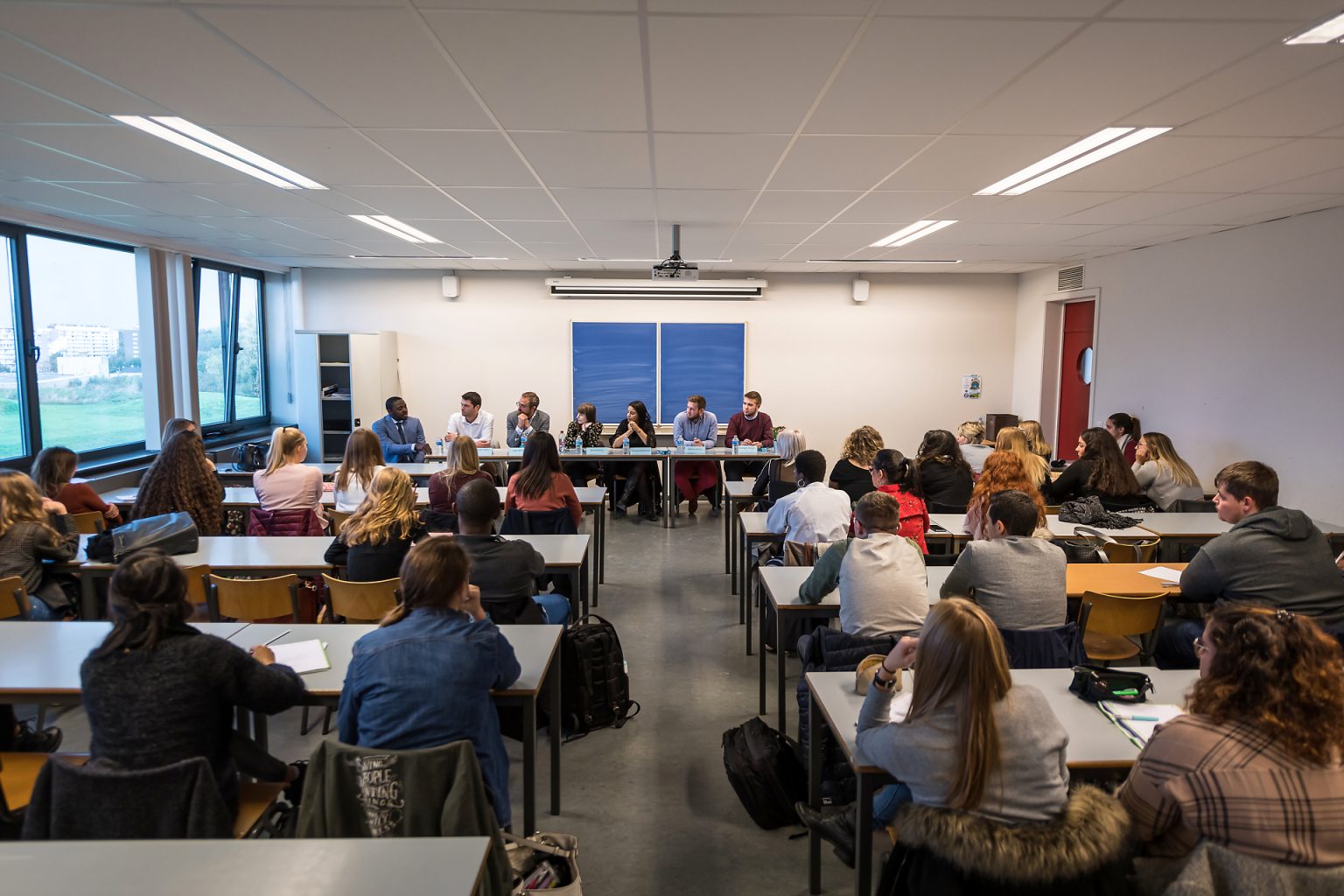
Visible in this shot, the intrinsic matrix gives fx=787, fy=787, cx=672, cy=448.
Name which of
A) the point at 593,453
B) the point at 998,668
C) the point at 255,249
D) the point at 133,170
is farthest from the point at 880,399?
the point at 998,668

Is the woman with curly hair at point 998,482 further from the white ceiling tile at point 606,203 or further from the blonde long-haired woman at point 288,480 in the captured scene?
the blonde long-haired woman at point 288,480

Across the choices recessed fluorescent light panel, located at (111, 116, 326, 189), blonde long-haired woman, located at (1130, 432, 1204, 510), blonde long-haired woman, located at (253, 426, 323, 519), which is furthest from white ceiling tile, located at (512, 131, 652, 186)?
blonde long-haired woman, located at (1130, 432, 1204, 510)

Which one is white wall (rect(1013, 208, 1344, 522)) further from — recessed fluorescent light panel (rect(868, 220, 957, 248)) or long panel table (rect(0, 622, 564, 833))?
long panel table (rect(0, 622, 564, 833))

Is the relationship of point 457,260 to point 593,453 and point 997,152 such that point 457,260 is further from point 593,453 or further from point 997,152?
point 997,152

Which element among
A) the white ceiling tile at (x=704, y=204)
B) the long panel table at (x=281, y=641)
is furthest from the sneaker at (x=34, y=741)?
the white ceiling tile at (x=704, y=204)

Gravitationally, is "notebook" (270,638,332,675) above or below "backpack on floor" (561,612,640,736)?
above

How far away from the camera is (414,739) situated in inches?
80.1

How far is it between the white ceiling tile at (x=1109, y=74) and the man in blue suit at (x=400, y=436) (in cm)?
631

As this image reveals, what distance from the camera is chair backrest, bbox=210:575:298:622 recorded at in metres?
3.40

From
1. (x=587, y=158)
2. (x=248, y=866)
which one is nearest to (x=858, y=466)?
(x=587, y=158)

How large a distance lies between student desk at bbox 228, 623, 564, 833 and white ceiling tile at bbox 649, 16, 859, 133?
2.08m

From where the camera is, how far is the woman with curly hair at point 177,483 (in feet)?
14.3

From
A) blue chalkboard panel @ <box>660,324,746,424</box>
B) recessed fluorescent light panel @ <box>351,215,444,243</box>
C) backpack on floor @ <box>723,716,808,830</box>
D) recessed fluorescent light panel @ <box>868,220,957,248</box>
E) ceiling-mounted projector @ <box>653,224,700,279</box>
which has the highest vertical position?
recessed fluorescent light panel @ <box>868,220,957,248</box>

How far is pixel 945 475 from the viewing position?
17.5 feet
